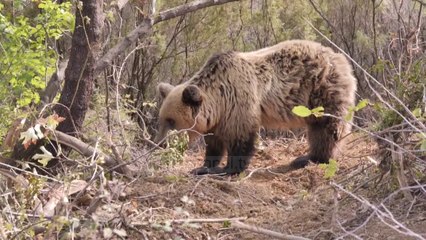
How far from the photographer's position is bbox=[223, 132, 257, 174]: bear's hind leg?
25.9ft

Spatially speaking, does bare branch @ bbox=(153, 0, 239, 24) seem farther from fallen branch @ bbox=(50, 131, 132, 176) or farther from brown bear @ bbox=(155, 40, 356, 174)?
fallen branch @ bbox=(50, 131, 132, 176)

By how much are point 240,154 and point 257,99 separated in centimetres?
67

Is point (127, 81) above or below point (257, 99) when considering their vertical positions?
below

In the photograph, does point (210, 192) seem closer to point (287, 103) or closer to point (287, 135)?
point (287, 103)

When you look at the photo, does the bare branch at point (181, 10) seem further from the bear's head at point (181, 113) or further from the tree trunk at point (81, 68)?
the tree trunk at point (81, 68)

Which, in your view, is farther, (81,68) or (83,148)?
(81,68)

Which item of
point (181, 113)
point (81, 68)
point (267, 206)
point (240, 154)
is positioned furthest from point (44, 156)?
point (240, 154)

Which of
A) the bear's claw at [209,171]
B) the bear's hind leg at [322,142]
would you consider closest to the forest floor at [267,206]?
the bear's claw at [209,171]

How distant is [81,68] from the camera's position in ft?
21.0

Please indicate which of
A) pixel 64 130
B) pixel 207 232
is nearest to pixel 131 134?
pixel 64 130

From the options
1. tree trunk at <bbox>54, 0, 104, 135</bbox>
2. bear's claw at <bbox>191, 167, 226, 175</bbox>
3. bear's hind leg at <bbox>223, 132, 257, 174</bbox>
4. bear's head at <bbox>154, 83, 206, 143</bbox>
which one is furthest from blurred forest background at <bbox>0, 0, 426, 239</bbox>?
bear's hind leg at <bbox>223, 132, 257, 174</bbox>

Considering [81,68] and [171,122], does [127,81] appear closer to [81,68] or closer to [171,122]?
[171,122]

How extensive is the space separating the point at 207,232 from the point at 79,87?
2078 mm

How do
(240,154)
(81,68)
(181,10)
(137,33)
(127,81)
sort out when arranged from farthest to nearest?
(127,81) < (181,10) < (240,154) < (137,33) < (81,68)
